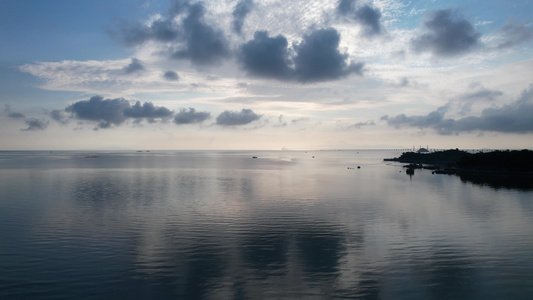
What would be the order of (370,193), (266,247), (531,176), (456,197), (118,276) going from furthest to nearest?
(531,176) → (370,193) → (456,197) → (266,247) → (118,276)

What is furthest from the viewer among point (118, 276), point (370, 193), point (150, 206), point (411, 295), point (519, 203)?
point (370, 193)

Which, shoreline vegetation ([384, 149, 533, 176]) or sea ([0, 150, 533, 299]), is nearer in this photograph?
sea ([0, 150, 533, 299])

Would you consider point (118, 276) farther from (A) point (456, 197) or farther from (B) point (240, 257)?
(A) point (456, 197)

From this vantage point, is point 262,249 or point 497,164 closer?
point 262,249

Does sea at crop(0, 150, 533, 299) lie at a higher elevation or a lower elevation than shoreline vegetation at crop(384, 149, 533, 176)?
lower

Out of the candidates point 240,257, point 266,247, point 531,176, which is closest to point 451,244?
point 266,247

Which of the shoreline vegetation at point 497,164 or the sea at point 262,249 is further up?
the shoreline vegetation at point 497,164

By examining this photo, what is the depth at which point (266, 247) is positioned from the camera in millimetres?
28484

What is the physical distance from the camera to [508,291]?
810 inches

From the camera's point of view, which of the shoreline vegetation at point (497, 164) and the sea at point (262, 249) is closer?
the sea at point (262, 249)

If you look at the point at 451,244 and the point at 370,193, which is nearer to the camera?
the point at 451,244

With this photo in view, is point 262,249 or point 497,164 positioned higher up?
point 497,164

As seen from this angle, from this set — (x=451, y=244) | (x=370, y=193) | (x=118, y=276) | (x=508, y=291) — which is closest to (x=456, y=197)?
(x=370, y=193)

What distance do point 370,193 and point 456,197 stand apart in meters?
14.5
